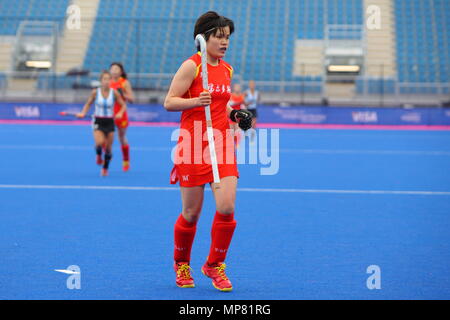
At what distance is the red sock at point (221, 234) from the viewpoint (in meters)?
5.87

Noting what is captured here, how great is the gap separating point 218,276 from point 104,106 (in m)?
8.38

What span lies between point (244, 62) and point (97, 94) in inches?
884

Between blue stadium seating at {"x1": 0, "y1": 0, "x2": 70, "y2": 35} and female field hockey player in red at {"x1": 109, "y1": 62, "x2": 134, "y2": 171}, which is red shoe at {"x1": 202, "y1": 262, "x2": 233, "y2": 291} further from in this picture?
blue stadium seating at {"x1": 0, "y1": 0, "x2": 70, "y2": 35}

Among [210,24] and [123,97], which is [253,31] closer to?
[123,97]

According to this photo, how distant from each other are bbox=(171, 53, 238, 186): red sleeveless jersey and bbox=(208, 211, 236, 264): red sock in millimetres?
311

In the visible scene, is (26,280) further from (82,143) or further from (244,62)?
(244,62)

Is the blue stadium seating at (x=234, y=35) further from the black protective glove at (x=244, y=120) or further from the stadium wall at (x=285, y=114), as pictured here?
the black protective glove at (x=244, y=120)

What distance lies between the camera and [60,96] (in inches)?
1257

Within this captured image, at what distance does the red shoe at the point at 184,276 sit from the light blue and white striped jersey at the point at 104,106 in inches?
320

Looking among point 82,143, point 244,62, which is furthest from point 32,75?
point 82,143

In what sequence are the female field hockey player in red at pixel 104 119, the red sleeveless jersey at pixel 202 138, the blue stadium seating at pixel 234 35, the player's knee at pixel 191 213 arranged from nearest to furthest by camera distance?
the red sleeveless jersey at pixel 202 138 < the player's knee at pixel 191 213 < the female field hockey player in red at pixel 104 119 < the blue stadium seating at pixel 234 35

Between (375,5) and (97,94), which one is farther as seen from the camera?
(375,5)

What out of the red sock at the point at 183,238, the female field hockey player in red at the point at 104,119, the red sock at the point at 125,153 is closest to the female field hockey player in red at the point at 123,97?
the red sock at the point at 125,153
